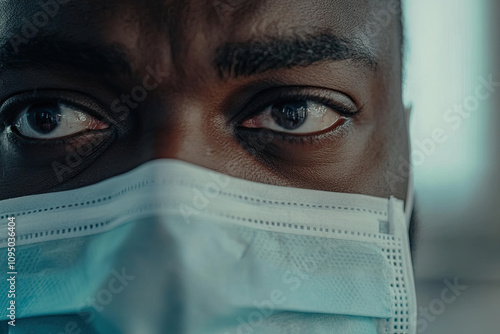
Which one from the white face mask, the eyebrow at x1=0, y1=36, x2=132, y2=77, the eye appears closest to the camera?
the white face mask

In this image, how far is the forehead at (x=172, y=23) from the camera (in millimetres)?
1044

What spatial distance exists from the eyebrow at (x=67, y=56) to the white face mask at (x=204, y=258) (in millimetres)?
193

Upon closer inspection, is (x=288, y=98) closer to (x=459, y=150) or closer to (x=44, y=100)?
(x=44, y=100)

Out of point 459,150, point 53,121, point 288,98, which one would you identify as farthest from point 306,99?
point 459,150

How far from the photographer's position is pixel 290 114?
3.75ft

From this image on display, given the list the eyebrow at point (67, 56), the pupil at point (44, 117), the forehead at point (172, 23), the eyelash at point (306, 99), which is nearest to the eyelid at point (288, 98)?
the eyelash at point (306, 99)

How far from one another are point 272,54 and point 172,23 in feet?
0.59

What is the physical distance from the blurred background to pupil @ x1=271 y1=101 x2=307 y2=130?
4.74ft

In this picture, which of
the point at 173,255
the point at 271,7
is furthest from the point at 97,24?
the point at 173,255

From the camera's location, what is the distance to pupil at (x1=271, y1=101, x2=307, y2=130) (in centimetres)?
114

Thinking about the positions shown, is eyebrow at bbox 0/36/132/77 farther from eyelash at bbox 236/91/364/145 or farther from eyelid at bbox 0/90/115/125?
eyelash at bbox 236/91/364/145

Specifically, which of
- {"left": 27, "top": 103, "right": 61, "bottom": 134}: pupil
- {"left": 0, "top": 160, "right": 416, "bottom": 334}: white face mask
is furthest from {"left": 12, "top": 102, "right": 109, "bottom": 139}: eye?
{"left": 0, "top": 160, "right": 416, "bottom": 334}: white face mask

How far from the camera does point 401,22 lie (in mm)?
1392

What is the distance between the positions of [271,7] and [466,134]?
1.90 m
